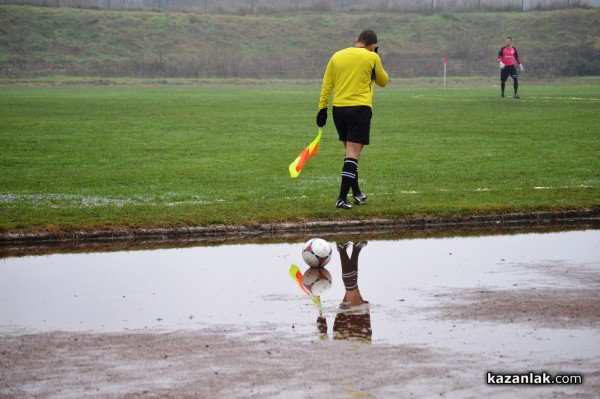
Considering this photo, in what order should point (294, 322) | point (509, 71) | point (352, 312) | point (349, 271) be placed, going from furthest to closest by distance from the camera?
A: point (509, 71) < point (349, 271) < point (352, 312) < point (294, 322)

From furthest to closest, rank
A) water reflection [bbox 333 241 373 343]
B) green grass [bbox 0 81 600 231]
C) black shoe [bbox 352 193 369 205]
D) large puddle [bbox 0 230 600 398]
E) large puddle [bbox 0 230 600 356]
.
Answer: black shoe [bbox 352 193 369 205] < green grass [bbox 0 81 600 231] < large puddle [bbox 0 230 600 356] < water reflection [bbox 333 241 373 343] < large puddle [bbox 0 230 600 398]

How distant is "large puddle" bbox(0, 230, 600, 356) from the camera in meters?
8.77

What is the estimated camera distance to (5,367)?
768 cm

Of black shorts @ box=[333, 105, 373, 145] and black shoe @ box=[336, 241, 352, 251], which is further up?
black shorts @ box=[333, 105, 373, 145]

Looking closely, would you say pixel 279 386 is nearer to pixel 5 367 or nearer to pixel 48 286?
pixel 5 367

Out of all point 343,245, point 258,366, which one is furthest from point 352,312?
point 343,245

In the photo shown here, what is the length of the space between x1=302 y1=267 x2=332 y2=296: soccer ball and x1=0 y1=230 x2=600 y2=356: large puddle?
10cm

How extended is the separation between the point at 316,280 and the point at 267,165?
9.28 metres

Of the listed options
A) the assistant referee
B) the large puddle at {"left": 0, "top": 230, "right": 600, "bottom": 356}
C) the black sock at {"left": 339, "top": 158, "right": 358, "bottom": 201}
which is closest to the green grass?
the black sock at {"left": 339, "top": 158, "right": 358, "bottom": 201}

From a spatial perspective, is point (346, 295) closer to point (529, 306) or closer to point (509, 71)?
point (529, 306)

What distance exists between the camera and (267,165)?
19969 mm

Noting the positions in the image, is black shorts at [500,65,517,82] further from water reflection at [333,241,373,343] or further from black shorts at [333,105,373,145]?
water reflection at [333,241,373,343]

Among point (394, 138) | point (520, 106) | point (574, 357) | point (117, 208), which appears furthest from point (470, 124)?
point (574, 357)

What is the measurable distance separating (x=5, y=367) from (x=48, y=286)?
2.97 meters
